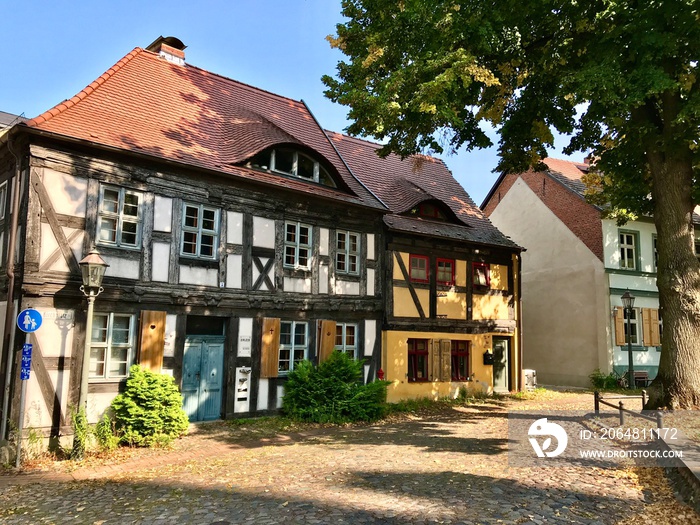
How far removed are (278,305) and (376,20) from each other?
704cm

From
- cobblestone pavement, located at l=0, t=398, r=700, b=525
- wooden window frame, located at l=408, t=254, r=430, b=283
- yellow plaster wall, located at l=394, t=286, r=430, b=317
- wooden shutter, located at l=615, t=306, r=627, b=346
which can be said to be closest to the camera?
cobblestone pavement, located at l=0, t=398, r=700, b=525

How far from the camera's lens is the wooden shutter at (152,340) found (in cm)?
1143

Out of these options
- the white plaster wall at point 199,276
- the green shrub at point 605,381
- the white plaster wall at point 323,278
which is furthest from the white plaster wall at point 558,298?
the white plaster wall at point 199,276

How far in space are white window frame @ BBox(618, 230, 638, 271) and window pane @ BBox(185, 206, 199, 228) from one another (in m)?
17.4

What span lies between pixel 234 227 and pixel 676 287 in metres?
9.60

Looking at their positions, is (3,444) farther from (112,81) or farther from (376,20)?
(376,20)

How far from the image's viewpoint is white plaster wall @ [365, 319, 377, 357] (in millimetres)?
15812

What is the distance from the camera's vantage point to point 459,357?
727 inches

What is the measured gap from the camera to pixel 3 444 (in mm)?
9648

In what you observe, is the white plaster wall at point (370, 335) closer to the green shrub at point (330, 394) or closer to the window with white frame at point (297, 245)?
the green shrub at point (330, 394)

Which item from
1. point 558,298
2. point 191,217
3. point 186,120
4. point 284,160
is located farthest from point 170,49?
point 558,298

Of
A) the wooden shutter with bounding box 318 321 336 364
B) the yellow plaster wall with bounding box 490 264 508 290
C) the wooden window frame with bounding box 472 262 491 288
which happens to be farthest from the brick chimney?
the yellow plaster wall with bounding box 490 264 508 290

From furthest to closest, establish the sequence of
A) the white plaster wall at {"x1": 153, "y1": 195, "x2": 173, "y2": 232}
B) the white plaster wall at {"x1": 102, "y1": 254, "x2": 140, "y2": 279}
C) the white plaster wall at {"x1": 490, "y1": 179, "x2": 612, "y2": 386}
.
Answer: the white plaster wall at {"x1": 490, "y1": 179, "x2": 612, "y2": 386} → the white plaster wall at {"x1": 153, "y1": 195, "x2": 173, "y2": 232} → the white plaster wall at {"x1": 102, "y1": 254, "x2": 140, "y2": 279}

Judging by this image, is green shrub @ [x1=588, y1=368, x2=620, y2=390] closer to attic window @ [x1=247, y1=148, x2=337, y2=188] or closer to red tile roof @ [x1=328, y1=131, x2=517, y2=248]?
red tile roof @ [x1=328, y1=131, x2=517, y2=248]
